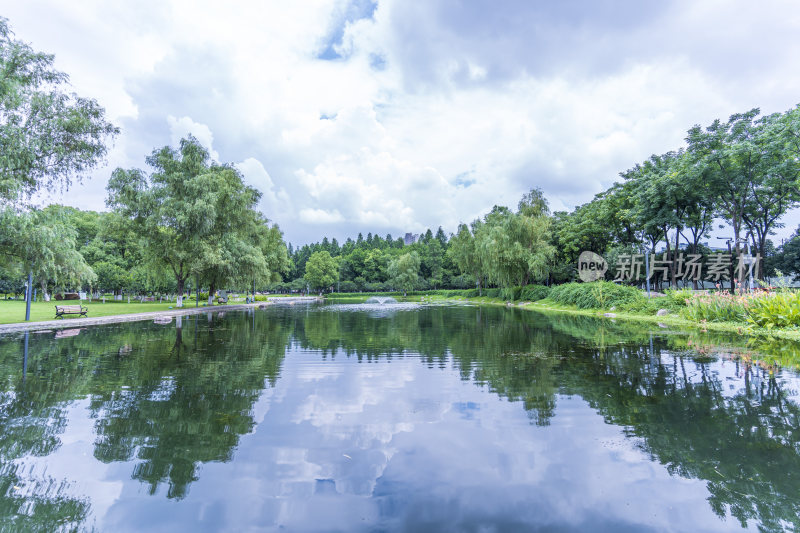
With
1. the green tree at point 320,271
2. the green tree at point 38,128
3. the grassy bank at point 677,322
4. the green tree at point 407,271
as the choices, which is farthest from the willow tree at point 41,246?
the green tree at point 320,271

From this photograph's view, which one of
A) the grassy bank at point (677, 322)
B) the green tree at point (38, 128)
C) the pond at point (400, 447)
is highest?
the green tree at point (38, 128)

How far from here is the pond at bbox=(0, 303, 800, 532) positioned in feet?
11.7

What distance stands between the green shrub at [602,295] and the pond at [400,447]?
1829cm

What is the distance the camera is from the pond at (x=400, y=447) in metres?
3.55

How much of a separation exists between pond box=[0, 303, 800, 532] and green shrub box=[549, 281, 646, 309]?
60.0 feet

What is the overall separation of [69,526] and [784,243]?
72174mm

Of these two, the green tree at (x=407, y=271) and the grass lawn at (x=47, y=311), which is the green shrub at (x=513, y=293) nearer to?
the green tree at (x=407, y=271)

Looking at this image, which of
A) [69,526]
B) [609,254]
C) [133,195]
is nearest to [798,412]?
[69,526]

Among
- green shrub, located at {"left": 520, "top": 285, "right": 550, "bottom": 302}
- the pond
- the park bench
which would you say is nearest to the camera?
the pond

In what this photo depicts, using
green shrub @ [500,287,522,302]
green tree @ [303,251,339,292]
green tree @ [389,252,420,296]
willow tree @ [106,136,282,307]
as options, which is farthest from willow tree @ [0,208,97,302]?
green tree @ [303,251,339,292]

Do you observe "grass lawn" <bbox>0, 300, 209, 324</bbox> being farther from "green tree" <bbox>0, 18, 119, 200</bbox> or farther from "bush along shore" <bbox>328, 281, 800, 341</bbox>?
"bush along shore" <bbox>328, 281, 800, 341</bbox>

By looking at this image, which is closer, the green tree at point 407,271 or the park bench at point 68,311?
the park bench at point 68,311

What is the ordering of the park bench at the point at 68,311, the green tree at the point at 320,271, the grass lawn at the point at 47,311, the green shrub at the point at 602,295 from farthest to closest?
the green tree at the point at 320,271 → the green shrub at the point at 602,295 → the park bench at the point at 68,311 → the grass lawn at the point at 47,311

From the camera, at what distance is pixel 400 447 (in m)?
4.97
